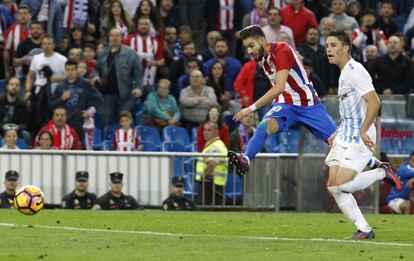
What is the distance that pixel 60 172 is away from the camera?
839 inches

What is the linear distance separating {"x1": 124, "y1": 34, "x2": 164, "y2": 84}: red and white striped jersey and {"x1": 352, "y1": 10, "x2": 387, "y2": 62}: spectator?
3.89 metres

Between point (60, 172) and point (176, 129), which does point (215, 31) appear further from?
point (60, 172)

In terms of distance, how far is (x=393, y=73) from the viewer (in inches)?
976

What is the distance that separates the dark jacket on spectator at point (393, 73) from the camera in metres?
24.8

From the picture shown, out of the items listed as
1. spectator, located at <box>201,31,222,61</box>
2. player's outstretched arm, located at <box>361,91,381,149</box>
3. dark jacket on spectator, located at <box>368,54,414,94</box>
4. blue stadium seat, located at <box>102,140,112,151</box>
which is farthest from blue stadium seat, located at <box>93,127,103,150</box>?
player's outstretched arm, located at <box>361,91,381,149</box>

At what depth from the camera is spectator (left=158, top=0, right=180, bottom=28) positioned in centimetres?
2709

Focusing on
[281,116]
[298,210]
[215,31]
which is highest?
[215,31]

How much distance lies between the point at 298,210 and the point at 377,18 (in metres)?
7.47

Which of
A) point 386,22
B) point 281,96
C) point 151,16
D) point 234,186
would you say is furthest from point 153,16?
point 281,96

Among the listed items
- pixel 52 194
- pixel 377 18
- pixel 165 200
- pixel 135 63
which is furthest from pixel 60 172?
pixel 377 18

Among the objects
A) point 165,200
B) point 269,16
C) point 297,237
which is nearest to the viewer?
point 297,237

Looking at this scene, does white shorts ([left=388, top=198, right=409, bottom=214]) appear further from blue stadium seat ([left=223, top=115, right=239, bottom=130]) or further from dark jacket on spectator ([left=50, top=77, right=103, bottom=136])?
dark jacket on spectator ([left=50, top=77, right=103, bottom=136])

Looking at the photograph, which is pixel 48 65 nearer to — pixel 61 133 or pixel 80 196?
pixel 61 133

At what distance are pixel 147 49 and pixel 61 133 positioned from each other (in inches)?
132
